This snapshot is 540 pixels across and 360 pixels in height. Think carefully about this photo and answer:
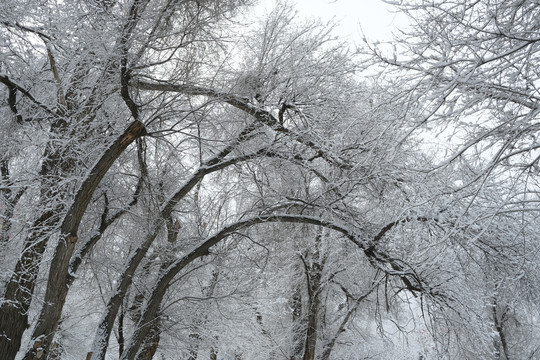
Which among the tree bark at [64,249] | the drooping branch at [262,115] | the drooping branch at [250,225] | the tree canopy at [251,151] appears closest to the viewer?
the tree canopy at [251,151]

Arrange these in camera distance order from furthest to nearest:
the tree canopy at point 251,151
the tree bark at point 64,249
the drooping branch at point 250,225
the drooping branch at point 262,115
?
the drooping branch at point 250,225 < the drooping branch at point 262,115 < the tree bark at point 64,249 < the tree canopy at point 251,151

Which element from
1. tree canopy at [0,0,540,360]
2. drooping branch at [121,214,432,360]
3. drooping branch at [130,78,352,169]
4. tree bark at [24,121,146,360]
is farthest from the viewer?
drooping branch at [121,214,432,360]

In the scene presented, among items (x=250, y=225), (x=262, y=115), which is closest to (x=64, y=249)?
(x=250, y=225)

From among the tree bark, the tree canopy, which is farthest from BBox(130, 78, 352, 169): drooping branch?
the tree bark

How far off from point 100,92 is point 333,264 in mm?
7873

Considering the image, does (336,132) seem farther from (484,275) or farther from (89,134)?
(89,134)

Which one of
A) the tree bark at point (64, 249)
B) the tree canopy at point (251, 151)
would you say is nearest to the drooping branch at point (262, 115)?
the tree canopy at point (251, 151)

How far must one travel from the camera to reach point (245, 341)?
11.6 m

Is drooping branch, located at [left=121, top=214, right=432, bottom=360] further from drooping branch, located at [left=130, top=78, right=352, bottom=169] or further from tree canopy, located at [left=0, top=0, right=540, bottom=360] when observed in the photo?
drooping branch, located at [left=130, top=78, right=352, bottom=169]

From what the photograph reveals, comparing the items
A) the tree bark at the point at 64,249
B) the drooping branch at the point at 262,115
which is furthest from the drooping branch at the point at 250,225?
the tree bark at the point at 64,249

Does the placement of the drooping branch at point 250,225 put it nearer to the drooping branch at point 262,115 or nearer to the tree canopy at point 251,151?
the tree canopy at point 251,151

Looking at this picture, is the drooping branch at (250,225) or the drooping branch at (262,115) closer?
the drooping branch at (262,115)

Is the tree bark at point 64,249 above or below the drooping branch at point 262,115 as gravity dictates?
below

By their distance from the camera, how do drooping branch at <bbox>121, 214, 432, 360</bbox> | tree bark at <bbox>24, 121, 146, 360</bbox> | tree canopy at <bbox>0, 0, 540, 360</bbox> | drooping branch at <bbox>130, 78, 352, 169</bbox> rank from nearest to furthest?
tree canopy at <bbox>0, 0, 540, 360</bbox>, tree bark at <bbox>24, 121, 146, 360</bbox>, drooping branch at <bbox>130, 78, 352, 169</bbox>, drooping branch at <bbox>121, 214, 432, 360</bbox>
